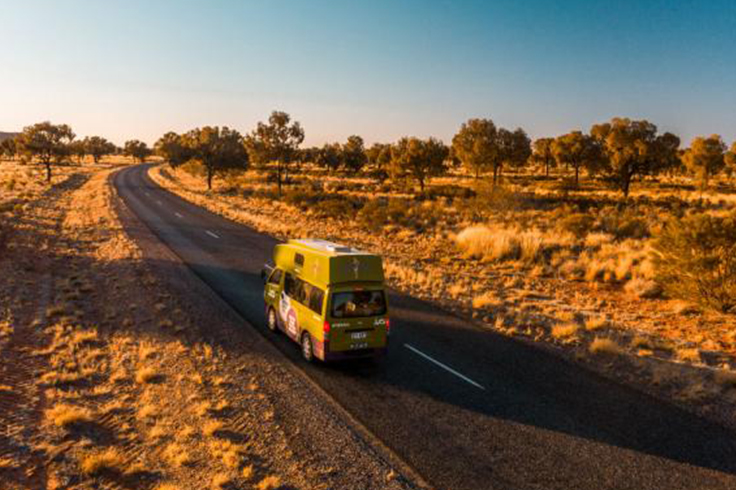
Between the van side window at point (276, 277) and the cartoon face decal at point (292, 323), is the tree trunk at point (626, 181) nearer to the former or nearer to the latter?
the van side window at point (276, 277)

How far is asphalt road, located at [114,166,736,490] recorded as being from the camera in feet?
23.7

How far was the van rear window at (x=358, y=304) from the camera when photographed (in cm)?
1013

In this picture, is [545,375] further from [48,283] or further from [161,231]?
[161,231]

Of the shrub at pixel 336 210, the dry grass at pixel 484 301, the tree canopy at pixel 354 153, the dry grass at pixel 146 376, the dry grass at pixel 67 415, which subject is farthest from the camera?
the tree canopy at pixel 354 153

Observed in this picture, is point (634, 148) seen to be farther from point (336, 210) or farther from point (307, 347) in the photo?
point (307, 347)

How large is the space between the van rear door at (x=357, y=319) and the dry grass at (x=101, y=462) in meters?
4.57

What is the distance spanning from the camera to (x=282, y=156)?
48.0 metres

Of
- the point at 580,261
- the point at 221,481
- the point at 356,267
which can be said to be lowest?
the point at 221,481

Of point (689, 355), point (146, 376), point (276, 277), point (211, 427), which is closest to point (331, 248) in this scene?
point (276, 277)

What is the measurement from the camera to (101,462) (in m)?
7.13

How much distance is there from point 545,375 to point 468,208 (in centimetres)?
2639

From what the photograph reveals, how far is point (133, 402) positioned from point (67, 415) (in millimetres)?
1174

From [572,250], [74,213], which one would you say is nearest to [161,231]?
[74,213]

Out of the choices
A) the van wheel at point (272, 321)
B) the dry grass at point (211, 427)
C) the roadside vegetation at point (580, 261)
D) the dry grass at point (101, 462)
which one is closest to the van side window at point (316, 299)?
the van wheel at point (272, 321)
